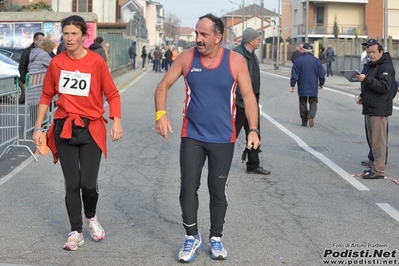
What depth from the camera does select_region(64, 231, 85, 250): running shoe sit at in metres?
6.09

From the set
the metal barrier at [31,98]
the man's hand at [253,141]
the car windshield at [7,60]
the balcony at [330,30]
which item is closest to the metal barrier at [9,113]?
the metal barrier at [31,98]

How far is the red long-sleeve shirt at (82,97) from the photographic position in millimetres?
6027

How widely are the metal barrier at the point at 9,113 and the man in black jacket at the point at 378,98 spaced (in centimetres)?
485

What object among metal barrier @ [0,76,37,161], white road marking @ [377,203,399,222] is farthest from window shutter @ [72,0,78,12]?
white road marking @ [377,203,399,222]

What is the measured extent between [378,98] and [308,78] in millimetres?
6359

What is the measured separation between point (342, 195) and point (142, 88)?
22038 millimetres

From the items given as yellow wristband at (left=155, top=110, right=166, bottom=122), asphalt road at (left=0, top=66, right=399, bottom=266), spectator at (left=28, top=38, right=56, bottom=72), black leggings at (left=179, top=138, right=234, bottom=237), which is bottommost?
asphalt road at (left=0, top=66, right=399, bottom=266)

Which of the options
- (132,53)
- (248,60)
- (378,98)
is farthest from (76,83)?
(132,53)

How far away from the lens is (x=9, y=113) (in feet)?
38.9

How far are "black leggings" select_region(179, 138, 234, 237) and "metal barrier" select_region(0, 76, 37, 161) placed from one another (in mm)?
5798

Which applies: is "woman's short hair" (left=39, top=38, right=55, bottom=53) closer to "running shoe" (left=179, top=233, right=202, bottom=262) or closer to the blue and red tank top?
the blue and red tank top

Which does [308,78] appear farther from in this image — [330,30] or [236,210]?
[330,30]

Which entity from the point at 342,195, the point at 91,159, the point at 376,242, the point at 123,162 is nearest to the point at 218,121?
the point at 91,159

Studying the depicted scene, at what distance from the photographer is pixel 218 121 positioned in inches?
226
